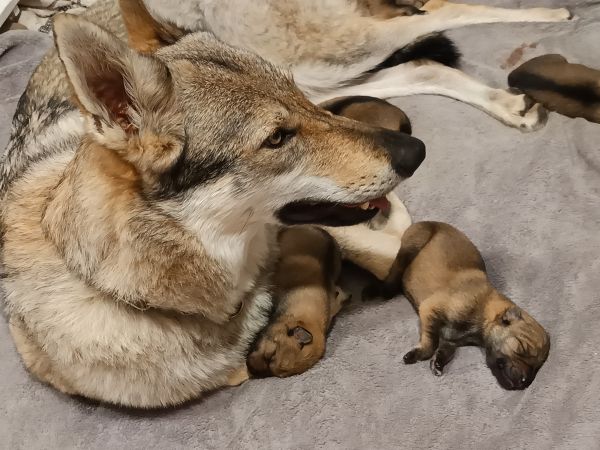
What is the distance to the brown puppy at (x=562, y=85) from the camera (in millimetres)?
2363

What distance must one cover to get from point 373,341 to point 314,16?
1.36 m

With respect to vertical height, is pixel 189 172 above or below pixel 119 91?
below

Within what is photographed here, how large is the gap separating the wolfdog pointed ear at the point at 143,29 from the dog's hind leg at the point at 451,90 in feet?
3.55

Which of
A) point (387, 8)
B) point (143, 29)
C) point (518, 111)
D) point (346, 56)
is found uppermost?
point (143, 29)

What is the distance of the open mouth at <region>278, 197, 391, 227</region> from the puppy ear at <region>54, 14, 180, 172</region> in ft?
1.28

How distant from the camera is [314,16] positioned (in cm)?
256

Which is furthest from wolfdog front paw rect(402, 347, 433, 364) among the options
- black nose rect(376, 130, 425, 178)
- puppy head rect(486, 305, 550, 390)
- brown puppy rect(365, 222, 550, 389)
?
black nose rect(376, 130, 425, 178)

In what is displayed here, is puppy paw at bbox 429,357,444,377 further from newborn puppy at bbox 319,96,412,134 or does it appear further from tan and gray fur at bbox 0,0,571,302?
newborn puppy at bbox 319,96,412,134

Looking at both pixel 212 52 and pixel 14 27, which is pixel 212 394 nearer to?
pixel 212 52

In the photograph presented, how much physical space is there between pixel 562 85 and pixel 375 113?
0.72m

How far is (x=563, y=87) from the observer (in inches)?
94.2

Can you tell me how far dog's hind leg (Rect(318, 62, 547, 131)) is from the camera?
8.04 ft

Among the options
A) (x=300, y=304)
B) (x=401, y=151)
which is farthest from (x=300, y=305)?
(x=401, y=151)

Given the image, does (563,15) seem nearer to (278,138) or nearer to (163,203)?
(278,138)
